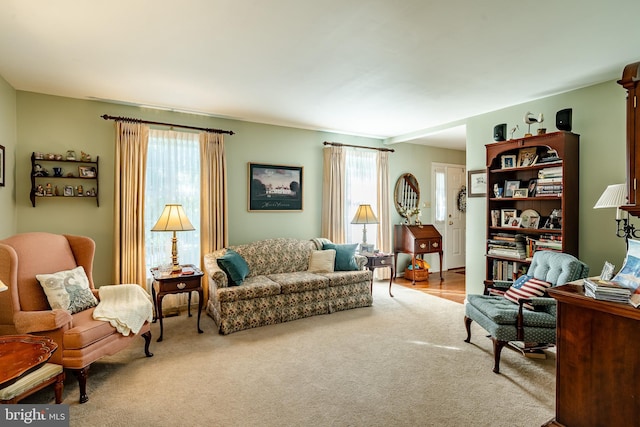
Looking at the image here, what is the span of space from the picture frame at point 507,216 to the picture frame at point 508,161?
1.79ft

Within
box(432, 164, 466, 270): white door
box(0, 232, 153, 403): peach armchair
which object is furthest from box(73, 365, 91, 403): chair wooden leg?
box(432, 164, 466, 270): white door

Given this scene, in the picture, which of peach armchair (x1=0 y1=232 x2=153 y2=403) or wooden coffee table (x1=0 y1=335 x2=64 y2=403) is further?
peach armchair (x1=0 y1=232 x2=153 y2=403)

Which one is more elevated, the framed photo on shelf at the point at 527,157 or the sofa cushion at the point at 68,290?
the framed photo on shelf at the point at 527,157

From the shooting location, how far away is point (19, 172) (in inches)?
143

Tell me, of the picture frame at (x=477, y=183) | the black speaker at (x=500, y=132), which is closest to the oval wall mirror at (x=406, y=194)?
the picture frame at (x=477, y=183)

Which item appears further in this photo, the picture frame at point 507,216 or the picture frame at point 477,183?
the picture frame at point 477,183

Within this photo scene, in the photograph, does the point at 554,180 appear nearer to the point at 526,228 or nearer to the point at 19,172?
the point at 526,228

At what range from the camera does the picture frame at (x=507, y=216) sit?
13.4ft

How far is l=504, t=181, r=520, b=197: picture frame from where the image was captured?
404 cm

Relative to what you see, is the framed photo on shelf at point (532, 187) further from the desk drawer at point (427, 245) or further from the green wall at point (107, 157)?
the green wall at point (107, 157)

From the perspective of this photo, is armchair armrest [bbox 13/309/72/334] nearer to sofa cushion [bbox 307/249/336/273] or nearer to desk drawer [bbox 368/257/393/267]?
sofa cushion [bbox 307/249/336/273]

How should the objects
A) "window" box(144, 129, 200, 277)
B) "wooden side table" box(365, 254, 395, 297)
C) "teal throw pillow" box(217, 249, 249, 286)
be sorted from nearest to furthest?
"teal throw pillow" box(217, 249, 249, 286) < "window" box(144, 129, 200, 277) < "wooden side table" box(365, 254, 395, 297)

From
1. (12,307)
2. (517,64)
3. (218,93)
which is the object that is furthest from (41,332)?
(517,64)

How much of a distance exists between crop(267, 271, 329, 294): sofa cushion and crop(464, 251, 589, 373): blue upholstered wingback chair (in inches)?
72.5
